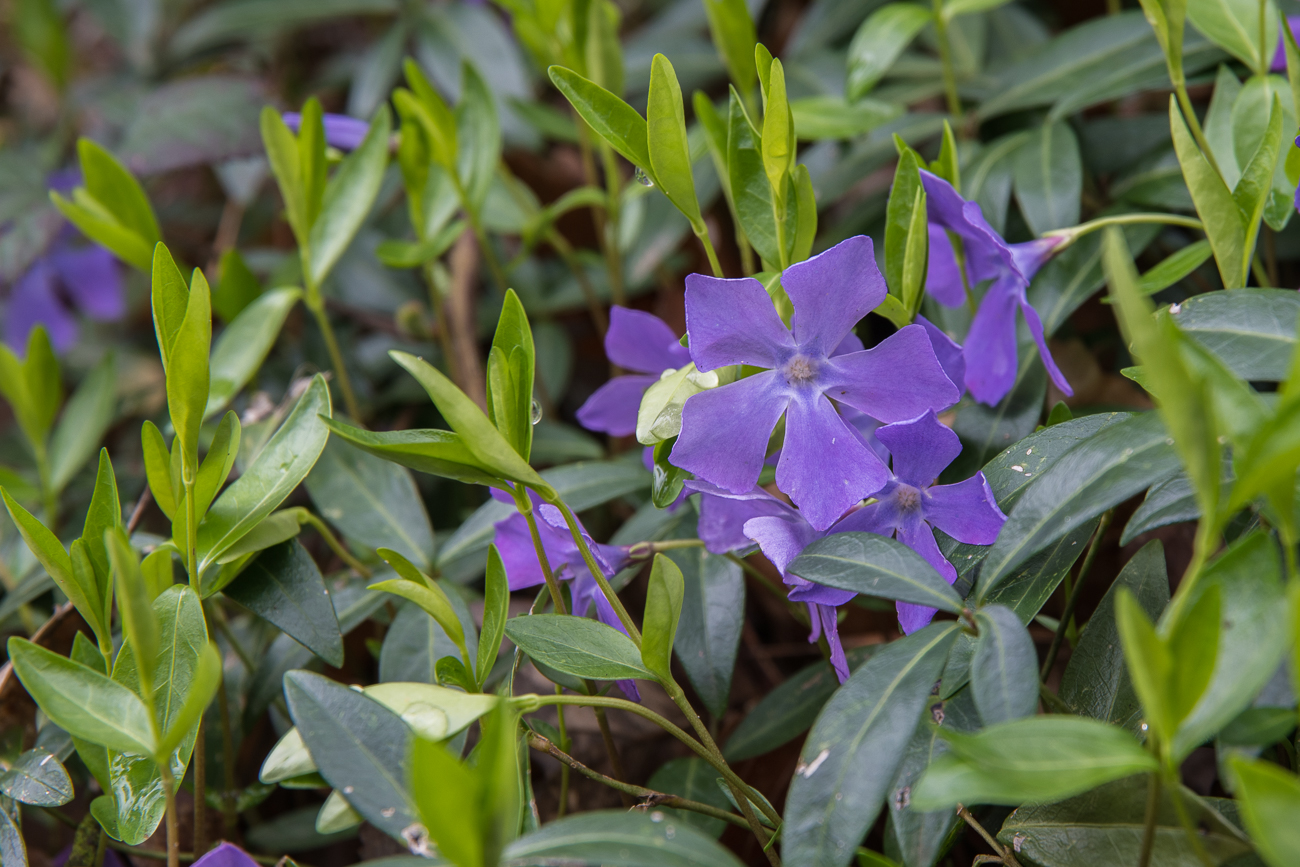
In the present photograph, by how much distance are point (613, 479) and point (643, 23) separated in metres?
1.39

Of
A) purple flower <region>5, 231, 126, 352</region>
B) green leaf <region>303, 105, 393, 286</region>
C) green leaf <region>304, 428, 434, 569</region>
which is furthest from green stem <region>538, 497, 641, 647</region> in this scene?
purple flower <region>5, 231, 126, 352</region>

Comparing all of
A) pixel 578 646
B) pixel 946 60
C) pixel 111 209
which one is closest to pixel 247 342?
pixel 111 209

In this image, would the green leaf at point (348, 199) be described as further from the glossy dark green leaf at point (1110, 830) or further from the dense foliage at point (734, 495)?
the glossy dark green leaf at point (1110, 830)

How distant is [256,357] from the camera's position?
3.71 feet

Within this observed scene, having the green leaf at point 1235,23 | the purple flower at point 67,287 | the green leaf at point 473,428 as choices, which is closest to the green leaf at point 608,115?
the green leaf at point 473,428

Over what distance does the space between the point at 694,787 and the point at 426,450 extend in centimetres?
44

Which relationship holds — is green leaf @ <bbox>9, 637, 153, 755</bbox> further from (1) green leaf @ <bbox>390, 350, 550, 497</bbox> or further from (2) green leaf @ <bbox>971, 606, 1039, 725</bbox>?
(2) green leaf @ <bbox>971, 606, 1039, 725</bbox>

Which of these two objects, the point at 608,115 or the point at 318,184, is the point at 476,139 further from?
the point at 608,115

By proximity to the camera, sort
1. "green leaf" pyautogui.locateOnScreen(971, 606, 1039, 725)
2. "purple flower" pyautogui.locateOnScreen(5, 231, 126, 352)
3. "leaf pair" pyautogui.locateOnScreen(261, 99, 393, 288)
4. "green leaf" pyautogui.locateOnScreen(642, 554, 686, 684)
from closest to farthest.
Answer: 1. "green leaf" pyautogui.locateOnScreen(971, 606, 1039, 725)
2. "green leaf" pyautogui.locateOnScreen(642, 554, 686, 684)
3. "leaf pair" pyautogui.locateOnScreen(261, 99, 393, 288)
4. "purple flower" pyautogui.locateOnScreen(5, 231, 126, 352)

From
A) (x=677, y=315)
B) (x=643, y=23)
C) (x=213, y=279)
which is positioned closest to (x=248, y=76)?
(x=213, y=279)

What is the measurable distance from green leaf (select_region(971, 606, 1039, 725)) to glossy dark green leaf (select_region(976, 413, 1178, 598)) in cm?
5

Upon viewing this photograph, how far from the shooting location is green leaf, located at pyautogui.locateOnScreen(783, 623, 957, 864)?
57 centimetres

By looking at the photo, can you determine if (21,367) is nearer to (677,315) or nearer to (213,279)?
(213,279)

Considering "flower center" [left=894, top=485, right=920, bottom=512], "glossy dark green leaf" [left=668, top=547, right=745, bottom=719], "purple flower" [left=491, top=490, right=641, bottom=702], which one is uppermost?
"flower center" [left=894, top=485, right=920, bottom=512]
